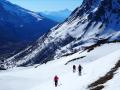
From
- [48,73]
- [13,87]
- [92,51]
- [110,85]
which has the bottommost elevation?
[110,85]

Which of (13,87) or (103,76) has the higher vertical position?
(13,87)

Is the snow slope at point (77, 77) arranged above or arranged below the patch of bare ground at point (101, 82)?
above

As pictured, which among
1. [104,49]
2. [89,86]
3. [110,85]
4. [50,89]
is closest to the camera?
[110,85]

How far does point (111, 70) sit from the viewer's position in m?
52.0

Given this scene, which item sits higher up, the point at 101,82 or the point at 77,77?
the point at 77,77

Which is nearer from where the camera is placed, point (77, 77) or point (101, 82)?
point (101, 82)

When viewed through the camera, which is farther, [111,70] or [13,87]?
[13,87]

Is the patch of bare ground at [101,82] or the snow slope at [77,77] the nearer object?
the patch of bare ground at [101,82]

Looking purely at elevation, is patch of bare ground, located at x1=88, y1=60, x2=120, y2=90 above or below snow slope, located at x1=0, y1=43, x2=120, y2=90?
below

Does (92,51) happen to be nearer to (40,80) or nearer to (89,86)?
(40,80)

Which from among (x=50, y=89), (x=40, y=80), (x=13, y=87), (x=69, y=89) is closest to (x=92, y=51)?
(x=40, y=80)

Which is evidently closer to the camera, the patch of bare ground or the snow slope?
the patch of bare ground

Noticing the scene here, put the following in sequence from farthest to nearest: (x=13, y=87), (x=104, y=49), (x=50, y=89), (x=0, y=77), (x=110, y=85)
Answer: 1. (x=104, y=49)
2. (x=0, y=77)
3. (x=13, y=87)
4. (x=50, y=89)
5. (x=110, y=85)

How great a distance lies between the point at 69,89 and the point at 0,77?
4019 centimetres
